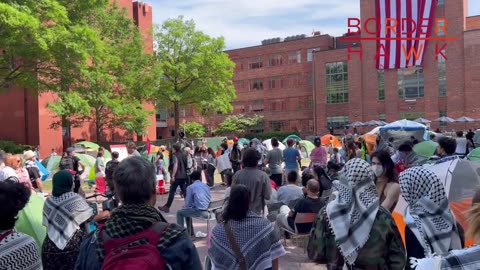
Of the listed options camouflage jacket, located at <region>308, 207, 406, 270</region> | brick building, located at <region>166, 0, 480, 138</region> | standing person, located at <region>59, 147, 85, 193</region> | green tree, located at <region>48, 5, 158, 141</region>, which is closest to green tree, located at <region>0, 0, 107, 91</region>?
green tree, located at <region>48, 5, 158, 141</region>

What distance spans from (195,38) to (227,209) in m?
36.3

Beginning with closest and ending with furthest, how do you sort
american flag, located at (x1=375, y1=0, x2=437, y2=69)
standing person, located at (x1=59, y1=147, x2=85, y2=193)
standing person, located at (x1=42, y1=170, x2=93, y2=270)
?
1. standing person, located at (x1=42, y1=170, x2=93, y2=270)
2. standing person, located at (x1=59, y1=147, x2=85, y2=193)
3. american flag, located at (x1=375, y1=0, x2=437, y2=69)

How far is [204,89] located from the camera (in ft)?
127

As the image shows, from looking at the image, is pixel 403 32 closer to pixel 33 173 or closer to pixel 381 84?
pixel 381 84

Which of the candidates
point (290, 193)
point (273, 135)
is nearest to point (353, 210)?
point (290, 193)

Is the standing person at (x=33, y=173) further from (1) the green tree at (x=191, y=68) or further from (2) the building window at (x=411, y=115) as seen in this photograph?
(2) the building window at (x=411, y=115)

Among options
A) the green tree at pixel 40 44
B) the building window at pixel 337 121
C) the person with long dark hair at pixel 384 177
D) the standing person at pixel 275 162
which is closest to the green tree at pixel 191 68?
the green tree at pixel 40 44

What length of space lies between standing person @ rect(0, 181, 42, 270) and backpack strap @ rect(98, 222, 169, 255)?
103cm

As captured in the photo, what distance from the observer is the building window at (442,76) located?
49500mm

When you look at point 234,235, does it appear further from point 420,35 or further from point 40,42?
point 420,35

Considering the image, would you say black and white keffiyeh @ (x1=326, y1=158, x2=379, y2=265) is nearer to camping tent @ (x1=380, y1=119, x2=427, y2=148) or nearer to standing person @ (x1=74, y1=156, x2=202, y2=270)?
standing person @ (x1=74, y1=156, x2=202, y2=270)

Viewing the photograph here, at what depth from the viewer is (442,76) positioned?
49750mm

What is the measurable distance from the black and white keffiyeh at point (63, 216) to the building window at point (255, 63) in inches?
2471

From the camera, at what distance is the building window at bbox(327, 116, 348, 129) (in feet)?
184
